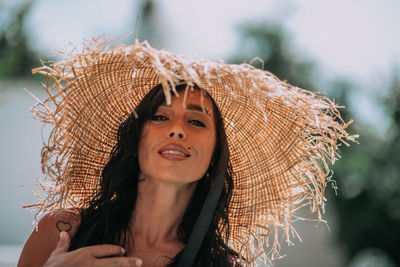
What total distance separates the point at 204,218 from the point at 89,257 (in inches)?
20.6

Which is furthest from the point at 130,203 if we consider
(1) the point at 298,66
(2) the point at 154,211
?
(1) the point at 298,66

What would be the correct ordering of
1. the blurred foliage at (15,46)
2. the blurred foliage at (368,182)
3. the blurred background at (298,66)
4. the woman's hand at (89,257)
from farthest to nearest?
the blurred foliage at (368,182) → the blurred background at (298,66) → the blurred foliage at (15,46) → the woman's hand at (89,257)

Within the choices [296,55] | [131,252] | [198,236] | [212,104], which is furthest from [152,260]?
[296,55]

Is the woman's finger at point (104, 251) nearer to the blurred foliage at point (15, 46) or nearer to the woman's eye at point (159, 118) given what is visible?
the woman's eye at point (159, 118)

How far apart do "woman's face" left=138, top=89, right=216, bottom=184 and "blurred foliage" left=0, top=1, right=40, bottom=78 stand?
242 inches

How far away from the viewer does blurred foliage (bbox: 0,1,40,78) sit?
751 cm

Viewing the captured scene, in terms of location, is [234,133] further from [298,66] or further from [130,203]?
[298,66]

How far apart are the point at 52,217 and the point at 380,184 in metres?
8.33

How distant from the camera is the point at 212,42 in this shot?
948 centimetres

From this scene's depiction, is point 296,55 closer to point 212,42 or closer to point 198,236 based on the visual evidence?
point 212,42

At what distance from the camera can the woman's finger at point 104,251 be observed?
173 centimetres

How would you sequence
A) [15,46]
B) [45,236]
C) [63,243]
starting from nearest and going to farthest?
1. [63,243]
2. [45,236]
3. [15,46]

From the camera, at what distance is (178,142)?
1979 mm

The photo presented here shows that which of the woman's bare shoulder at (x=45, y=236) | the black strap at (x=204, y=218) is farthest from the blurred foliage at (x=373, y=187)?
the woman's bare shoulder at (x=45, y=236)
